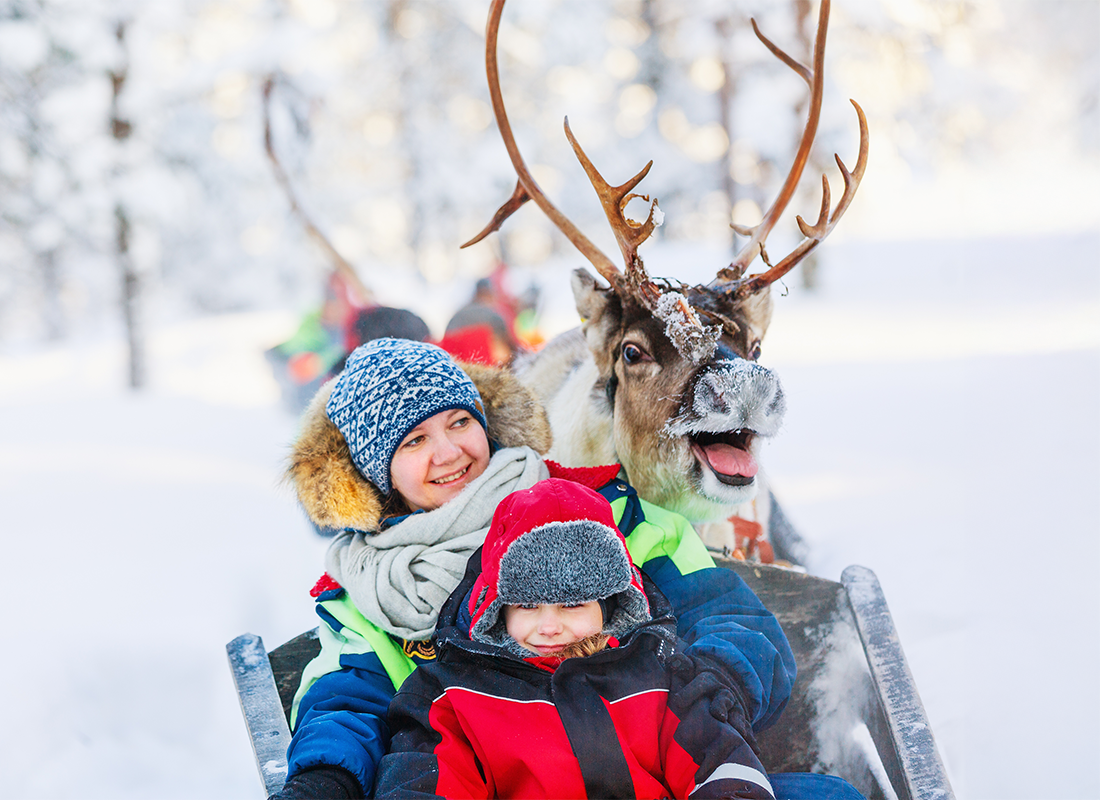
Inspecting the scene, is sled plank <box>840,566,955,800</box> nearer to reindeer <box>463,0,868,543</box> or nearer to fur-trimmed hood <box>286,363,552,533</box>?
reindeer <box>463,0,868,543</box>

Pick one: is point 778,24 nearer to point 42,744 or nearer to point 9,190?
point 9,190

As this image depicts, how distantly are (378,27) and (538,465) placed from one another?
1667 centimetres

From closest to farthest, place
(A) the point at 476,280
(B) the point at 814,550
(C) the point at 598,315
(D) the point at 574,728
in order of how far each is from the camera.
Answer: (D) the point at 574,728, (C) the point at 598,315, (B) the point at 814,550, (A) the point at 476,280

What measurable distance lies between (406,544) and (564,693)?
0.67m

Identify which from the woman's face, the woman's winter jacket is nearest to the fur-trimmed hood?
the woman's face

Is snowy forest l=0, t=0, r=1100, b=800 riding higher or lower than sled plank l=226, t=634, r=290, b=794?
higher

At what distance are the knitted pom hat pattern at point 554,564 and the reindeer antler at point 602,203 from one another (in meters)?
0.97

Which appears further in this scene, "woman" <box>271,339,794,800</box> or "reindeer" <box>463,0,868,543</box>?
"reindeer" <box>463,0,868,543</box>

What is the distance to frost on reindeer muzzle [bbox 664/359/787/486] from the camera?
7.79 feet

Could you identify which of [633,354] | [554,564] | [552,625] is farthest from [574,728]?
[633,354]

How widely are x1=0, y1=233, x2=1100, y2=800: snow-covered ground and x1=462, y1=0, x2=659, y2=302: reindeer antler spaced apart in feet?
4.23

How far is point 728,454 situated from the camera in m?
2.62

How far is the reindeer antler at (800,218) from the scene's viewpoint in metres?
2.93

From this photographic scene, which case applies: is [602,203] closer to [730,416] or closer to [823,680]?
[730,416]
